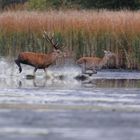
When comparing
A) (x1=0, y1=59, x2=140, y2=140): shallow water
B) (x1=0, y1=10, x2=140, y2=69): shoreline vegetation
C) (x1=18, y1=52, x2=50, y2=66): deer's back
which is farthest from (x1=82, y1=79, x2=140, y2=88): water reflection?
(x1=0, y1=10, x2=140, y2=69): shoreline vegetation

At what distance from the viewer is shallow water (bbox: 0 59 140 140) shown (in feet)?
37.2

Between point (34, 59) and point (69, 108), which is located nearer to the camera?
point (69, 108)

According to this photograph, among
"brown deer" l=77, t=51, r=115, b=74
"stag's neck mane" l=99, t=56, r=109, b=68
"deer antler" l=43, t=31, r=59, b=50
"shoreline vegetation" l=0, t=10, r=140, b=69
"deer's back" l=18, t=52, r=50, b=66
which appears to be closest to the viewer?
"deer's back" l=18, t=52, r=50, b=66

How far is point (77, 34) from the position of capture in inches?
1153

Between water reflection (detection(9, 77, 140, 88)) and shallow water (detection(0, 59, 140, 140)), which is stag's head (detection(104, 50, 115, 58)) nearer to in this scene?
shallow water (detection(0, 59, 140, 140))

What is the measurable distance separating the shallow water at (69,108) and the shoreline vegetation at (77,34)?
5.04m

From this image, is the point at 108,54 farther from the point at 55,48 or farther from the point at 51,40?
the point at 55,48

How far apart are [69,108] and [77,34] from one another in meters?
15.0

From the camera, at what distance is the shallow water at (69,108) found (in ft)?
37.2

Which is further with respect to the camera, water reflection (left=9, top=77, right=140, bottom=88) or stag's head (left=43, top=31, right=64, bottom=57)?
stag's head (left=43, top=31, right=64, bottom=57)

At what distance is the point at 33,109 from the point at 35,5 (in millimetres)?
33012

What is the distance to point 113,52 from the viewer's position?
28438 mm

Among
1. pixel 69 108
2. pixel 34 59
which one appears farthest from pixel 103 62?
pixel 69 108

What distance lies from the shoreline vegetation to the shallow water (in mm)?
5042
